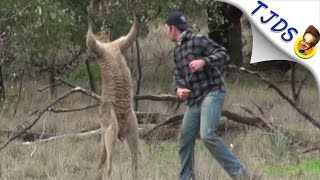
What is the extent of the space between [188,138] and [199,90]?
542 mm

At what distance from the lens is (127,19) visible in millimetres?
12211

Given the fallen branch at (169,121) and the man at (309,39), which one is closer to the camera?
the man at (309,39)

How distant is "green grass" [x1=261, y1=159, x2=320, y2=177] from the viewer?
8.34 metres

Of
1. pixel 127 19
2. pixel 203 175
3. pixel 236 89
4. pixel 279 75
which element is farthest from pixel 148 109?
pixel 279 75

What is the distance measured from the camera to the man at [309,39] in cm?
766

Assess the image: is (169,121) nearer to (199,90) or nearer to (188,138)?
(188,138)

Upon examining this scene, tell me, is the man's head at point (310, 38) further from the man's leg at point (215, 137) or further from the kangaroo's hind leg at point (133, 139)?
the kangaroo's hind leg at point (133, 139)

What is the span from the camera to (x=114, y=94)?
23.8ft

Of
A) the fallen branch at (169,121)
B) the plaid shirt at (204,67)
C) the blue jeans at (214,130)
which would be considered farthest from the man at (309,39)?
the fallen branch at (169,121)

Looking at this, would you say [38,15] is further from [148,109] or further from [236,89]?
[236,89]

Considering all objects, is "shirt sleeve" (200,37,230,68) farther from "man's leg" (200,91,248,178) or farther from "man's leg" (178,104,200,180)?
"man's leg" (178,104,200,180)

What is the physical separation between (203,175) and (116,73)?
1.42 meters

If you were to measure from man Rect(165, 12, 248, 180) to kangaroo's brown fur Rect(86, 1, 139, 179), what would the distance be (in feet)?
1.70

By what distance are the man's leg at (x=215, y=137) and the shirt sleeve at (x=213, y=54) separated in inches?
13.5
